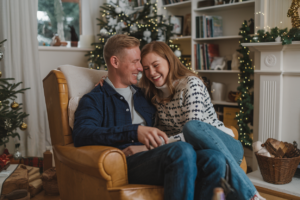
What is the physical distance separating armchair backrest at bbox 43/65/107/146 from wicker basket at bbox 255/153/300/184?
1357 millimetres

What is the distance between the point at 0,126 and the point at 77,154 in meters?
1.35

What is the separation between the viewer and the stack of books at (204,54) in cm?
335

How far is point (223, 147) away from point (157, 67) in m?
0.62

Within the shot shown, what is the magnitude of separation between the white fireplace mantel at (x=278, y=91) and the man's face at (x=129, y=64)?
126 centimetres

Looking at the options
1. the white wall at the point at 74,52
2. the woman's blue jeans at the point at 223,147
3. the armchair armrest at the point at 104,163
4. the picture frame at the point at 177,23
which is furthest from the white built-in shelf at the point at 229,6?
the armchair armrest at the point at 104,163

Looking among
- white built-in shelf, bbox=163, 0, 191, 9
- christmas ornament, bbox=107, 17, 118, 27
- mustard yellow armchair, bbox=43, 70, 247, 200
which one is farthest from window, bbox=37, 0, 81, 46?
mustard yellow armchair, bbox=43, 70, 247, 200

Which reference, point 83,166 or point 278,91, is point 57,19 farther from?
point 83,166

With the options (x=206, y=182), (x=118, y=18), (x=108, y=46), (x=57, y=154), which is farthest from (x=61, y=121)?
(x=118, y=18)

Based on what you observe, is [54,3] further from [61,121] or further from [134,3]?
[61,121]

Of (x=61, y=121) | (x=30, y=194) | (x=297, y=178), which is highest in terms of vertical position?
(x=61, y=121)

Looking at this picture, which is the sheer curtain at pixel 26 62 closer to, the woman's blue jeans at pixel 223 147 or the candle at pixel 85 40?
the candle at pixel 85 40

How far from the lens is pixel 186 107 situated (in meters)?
1.56

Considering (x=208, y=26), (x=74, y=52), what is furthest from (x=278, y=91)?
(x=74, y=52)

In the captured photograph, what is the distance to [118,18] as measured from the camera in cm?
336
